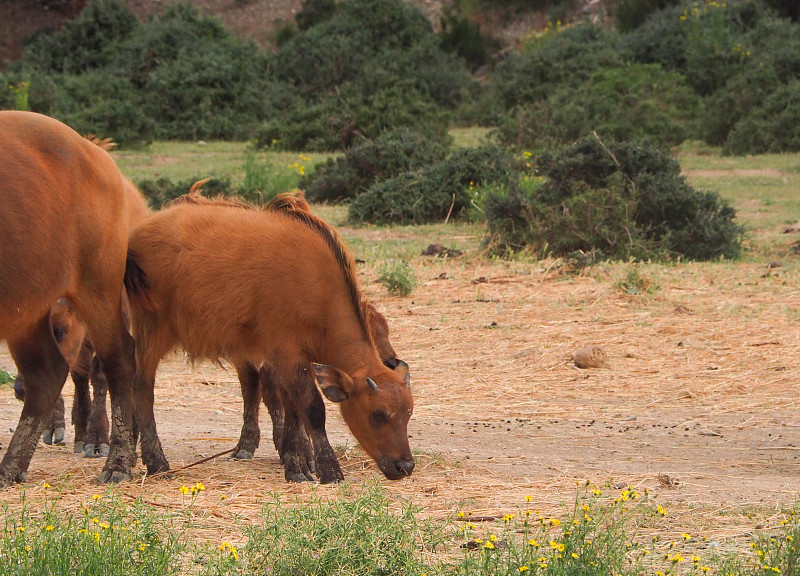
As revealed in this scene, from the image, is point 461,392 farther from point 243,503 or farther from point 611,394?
point 243,503

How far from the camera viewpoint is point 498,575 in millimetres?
4012

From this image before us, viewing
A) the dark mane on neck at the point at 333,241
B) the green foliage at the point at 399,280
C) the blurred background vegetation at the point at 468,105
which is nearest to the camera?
the dark mane on neck at the point at 333,241

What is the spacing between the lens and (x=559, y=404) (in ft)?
26.1

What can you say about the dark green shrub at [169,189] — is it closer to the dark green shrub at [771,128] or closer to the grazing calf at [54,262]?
the grazing calf at [54,262]

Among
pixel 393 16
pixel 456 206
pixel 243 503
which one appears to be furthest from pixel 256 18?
pixel 243 503

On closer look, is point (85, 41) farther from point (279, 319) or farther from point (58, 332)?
point (279, 319)

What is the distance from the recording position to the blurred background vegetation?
43.0 ft

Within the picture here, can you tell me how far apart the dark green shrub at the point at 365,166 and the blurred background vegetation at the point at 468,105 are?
28 millimetres

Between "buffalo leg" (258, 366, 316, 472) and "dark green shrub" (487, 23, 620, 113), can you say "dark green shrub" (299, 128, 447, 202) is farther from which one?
"buffalo leg" (258, 366, 316, 472)

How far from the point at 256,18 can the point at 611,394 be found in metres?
33.1

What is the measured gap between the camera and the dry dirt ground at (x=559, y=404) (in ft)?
18.5

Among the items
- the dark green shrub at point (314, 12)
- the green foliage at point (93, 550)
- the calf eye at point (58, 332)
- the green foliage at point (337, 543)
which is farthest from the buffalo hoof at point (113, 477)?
the dark green shrub at point (314, 12)

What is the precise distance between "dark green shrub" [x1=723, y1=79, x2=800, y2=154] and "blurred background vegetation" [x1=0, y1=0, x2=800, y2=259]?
0.04 meters

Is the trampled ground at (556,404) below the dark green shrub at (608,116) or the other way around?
the other way around
